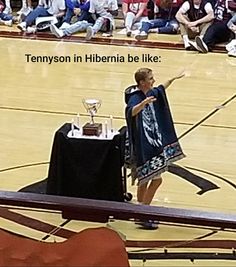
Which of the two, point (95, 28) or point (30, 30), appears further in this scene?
point (30, 30)

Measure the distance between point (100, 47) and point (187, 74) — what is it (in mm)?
2256

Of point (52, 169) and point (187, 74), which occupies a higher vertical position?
point (52, 169)

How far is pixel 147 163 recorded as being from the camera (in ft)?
16.8

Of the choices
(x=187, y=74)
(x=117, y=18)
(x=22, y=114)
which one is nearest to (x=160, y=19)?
(x=117, y=18)

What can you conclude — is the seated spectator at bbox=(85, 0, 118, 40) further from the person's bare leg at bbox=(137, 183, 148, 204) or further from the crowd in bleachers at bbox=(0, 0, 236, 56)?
the person's bare leg at bbox=(137, 183, 148, 204)

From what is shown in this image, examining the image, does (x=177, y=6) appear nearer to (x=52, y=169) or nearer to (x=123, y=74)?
(x=123, y=74)

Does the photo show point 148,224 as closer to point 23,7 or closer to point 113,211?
point 113,211

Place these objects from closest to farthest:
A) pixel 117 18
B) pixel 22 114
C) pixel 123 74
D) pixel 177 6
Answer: pixel 22 114 → pixel 123 74 → pixel 177 6 → pixel 117 18

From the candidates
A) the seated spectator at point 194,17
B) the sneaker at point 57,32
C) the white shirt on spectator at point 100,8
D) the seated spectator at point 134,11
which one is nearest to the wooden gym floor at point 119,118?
the sneaker at point 57,32

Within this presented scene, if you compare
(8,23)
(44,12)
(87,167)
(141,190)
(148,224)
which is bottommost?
(8,23)

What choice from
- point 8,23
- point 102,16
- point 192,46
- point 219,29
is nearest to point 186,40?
point 192,46

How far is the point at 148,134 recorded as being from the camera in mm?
5105

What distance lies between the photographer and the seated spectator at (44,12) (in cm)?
1305

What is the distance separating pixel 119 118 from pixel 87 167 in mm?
2530
